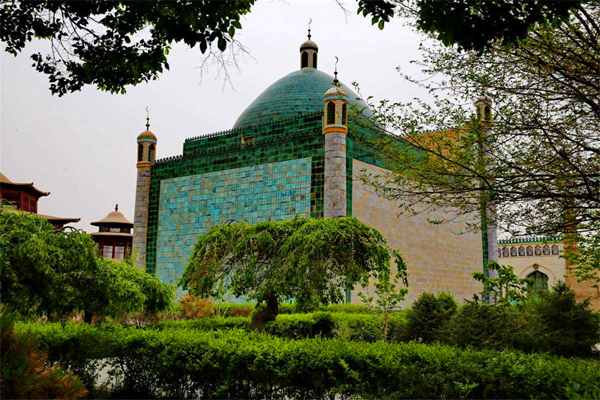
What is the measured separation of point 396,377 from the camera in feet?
19.0

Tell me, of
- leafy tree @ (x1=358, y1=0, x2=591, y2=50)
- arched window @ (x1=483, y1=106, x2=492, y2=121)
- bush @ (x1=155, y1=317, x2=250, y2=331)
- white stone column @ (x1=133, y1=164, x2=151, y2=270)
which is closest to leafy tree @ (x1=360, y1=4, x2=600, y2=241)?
arched window @ (x1=483, y1=106, x2=492, y2=121)

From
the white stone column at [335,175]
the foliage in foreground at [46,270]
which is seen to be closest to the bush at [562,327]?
the foliage in foreground at [46,270]

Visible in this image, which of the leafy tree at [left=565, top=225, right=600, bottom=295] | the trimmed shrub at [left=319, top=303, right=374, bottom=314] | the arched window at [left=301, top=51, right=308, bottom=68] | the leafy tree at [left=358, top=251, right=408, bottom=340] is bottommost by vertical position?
the trimmed shrub at [left=319, top=303, right=374, bottom=314]

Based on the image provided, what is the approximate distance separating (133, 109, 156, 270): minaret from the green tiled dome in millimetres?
4374

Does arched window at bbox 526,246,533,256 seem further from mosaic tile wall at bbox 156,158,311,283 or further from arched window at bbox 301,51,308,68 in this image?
mosaic tile wall at bbox 156,158,311,283

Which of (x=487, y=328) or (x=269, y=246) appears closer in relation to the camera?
(x=487, y=328)

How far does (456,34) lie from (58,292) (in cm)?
534

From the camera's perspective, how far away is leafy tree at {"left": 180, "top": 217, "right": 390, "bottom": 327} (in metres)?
10.7

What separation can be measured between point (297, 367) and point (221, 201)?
17623 mm

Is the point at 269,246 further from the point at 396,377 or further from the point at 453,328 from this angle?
the point at 396,377

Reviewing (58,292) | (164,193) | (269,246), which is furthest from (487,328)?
(164,193)

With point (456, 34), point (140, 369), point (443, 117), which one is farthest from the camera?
point (443, 117)

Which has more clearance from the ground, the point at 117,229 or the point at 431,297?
the point at 117,229

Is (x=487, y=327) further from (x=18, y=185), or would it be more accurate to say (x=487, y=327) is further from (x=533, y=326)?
(x=18, y=185)
